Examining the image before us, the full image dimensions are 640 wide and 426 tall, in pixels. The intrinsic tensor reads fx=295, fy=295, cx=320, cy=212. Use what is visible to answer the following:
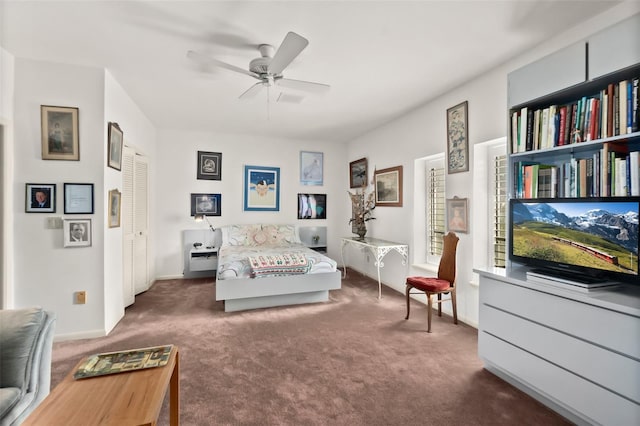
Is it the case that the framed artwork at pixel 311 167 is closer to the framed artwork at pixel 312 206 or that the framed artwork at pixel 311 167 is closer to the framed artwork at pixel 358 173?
the framed artwork at pixel 312 206

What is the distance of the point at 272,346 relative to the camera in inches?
108

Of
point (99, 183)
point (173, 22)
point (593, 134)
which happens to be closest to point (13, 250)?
point (99, 183)

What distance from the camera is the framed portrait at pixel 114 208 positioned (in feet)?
10.2

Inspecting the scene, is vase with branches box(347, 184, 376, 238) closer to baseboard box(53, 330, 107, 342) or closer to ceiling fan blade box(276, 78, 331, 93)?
ceiling fan blade box(276, 78, 331, 93)

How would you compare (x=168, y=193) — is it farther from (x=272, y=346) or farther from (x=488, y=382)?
(x=488, y=382)

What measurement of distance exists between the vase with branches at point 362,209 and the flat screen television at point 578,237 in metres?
2.84

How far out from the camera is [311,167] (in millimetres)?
6109

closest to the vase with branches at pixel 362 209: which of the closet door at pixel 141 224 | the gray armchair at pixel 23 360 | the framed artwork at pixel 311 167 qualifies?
the framed artwork at pixel 311 167

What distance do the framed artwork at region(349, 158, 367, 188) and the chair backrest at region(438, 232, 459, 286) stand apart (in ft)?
7.97

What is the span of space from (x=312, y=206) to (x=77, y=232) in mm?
3940

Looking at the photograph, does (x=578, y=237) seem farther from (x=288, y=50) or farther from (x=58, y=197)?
(x=58, y=197)

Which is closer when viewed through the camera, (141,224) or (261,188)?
(141,224)

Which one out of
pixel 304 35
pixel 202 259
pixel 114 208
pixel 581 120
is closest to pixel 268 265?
pixel 114 208

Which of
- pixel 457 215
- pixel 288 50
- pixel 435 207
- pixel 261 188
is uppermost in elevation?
pixel 288 50
